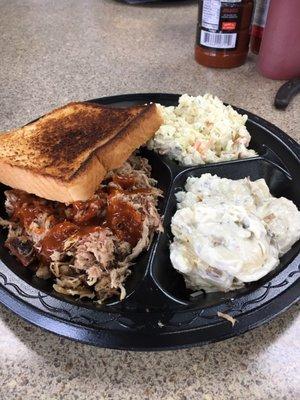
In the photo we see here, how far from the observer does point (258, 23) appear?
74.7 inches

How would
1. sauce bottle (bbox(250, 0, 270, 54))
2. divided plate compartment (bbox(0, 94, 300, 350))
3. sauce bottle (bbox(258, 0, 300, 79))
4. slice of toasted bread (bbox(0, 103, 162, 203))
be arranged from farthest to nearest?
sauce bottle (bbox(250, 0, 270, 54)) → sauce bottle (bbox(258, 0, 300, 79)) → slice of toasted bread (bbox(0, 103, 162, 203)) → divided plate compartment (bbox(0, 94, 300, 350))

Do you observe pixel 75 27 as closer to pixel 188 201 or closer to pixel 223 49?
pixel 223 49

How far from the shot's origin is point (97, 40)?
90.9 inches

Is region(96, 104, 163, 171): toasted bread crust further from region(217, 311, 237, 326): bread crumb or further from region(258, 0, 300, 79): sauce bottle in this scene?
region(258, 0, 300, 79): sauce bottle

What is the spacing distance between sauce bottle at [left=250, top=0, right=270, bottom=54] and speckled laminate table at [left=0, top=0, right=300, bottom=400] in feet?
0.25

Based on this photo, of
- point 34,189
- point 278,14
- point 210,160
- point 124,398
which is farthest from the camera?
point 278,14

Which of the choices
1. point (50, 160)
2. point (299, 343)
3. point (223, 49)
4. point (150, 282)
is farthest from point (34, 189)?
point (223, 49)

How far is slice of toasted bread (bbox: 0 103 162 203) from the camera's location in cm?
108

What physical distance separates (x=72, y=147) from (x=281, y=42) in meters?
1.05

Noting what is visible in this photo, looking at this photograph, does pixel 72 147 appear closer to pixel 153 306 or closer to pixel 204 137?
pixel 204 137

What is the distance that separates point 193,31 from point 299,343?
1883mm

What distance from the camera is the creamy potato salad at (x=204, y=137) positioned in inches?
50.4

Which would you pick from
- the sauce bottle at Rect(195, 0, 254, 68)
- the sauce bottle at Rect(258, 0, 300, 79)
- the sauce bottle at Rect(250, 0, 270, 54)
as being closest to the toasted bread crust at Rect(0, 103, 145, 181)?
the sauce bottle at Rect(195, 0, 254, 68)

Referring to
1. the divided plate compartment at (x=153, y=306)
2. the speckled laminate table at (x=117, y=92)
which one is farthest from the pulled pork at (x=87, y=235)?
the speckled laminate table at (x=117, y=92)
